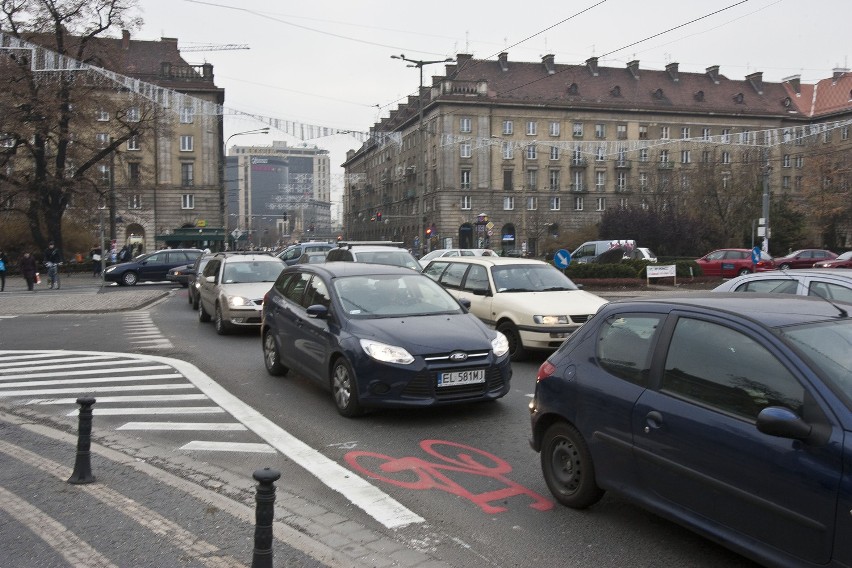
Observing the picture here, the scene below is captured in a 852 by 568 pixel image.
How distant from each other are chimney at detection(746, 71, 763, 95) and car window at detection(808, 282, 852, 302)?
86243 millimetres

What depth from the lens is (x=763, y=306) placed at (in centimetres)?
432

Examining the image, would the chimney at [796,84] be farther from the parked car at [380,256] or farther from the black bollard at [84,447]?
the black bollard at [84,447]

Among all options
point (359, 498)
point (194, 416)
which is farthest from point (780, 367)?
point (194, 416)

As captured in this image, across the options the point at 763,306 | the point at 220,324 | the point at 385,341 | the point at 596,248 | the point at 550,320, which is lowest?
the point at 220,324

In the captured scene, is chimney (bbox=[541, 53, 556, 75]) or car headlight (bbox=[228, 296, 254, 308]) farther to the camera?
chimney (bbox=[541, 53, 556, 75])

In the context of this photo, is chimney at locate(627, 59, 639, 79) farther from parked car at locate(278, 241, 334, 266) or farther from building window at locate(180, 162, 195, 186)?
parked car at locate(278, 241, 334, 266)

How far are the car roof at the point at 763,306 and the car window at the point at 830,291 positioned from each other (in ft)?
14.8

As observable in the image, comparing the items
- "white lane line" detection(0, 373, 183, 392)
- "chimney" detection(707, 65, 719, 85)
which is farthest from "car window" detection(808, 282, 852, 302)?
"chimney" detection(707, 65, 719, 85)

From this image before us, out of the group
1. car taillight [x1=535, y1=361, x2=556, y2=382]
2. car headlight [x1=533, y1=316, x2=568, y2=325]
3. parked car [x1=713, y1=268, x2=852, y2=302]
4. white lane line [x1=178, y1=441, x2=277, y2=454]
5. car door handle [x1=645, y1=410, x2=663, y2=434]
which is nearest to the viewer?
car door handle [x1=645, y1=410, x2=663, y2=434]

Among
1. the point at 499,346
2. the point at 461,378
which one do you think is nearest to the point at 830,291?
the point at 499,346

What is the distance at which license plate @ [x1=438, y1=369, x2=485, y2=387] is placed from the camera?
24.0 ft

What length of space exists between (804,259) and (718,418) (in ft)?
124

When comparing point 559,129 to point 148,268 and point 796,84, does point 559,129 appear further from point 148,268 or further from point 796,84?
point 148,268

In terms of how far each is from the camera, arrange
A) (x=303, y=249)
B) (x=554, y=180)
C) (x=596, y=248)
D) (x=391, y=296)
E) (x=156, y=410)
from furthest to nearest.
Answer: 1. (x=554, y=180)
2. (x=596, y=248)
3. (x=303, y=249)
4. (x=391, y=296)
5. (x=156, y=410)
